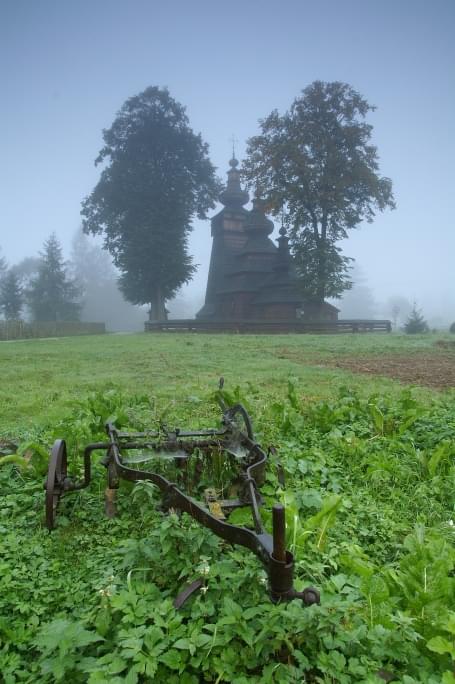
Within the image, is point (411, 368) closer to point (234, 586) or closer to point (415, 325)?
point (234, 586)

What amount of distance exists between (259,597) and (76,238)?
11501cm

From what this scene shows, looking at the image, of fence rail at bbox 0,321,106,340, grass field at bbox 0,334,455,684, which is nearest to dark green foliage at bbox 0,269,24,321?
fence rail at bbox 0,321,106,340

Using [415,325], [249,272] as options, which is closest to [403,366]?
[415,325]

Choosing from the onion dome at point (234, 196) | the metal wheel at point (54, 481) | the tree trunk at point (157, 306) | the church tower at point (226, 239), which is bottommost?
the metal wheel at point (54, 481)

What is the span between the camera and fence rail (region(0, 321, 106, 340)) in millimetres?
33750

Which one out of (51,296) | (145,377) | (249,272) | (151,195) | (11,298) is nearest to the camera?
(145,377)

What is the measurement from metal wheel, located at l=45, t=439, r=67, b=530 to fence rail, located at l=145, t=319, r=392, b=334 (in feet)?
86.4

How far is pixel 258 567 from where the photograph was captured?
2.01m

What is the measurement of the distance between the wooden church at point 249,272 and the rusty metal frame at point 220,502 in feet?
95.5

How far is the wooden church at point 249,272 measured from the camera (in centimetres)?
3340

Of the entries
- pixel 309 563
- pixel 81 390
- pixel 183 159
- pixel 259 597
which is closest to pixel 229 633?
pixel 259 597

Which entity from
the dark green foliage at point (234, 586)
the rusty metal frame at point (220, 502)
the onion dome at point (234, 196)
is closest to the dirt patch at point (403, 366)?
the dark green foliage at point (234, 586)

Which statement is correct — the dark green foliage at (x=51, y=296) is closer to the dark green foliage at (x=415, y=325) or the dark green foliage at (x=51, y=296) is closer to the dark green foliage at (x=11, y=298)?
the dark green foliage at (x=11, y=298)

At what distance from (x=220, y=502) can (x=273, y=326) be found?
92.4ft
